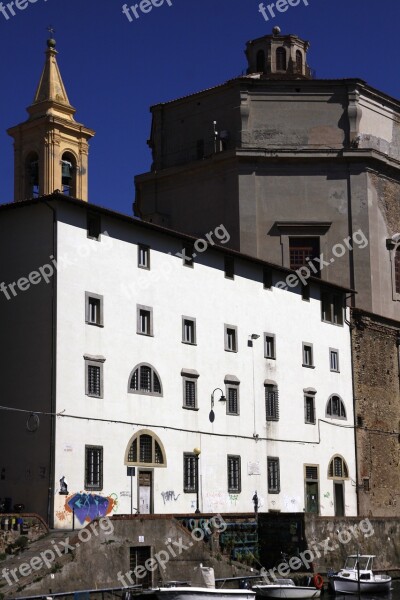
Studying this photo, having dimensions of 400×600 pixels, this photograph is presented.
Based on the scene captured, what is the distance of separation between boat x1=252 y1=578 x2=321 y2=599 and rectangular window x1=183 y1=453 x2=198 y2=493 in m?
6.39

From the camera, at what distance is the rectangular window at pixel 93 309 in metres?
46.4

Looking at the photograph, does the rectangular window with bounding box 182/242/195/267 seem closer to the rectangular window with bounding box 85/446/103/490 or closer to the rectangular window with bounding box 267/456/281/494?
the rectangular window with bounding box 267/456/281/494

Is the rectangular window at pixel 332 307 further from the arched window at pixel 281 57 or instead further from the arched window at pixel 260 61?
the arched window at pixel 260 61

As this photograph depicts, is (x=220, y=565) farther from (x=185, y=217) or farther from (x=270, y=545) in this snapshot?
(x=185, y=217)

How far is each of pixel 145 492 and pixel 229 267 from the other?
12.6 m

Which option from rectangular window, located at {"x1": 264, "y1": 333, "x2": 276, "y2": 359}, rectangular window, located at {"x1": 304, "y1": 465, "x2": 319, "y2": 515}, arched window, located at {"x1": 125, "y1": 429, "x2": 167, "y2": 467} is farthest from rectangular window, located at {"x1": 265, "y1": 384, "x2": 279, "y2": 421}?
arched window, located at {"x1": 125, "y1": 429, "x2": 167, "y2": 467}

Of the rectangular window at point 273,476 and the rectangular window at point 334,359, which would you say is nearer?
the rectangular window at point 273,476

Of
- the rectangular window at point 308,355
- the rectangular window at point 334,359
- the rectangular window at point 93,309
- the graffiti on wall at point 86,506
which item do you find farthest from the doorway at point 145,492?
the rectangular window at point 334,359

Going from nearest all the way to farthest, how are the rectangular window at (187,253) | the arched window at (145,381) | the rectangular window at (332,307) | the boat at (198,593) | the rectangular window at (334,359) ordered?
the boat at (198,593) → the arched window at (145,381) → the rectangular window at (187,253) → the rectangular window at (334,359) → the rectangular window at (332,307)

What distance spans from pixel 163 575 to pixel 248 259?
60.6 ft

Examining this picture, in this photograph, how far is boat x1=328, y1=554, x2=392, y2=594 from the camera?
47.5m

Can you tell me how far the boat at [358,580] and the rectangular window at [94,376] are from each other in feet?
42.3

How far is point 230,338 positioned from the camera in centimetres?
5362

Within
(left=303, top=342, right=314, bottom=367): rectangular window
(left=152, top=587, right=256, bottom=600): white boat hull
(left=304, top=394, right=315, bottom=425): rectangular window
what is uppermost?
(left=303, top=342, right=314, bottom=367): rectangular window
